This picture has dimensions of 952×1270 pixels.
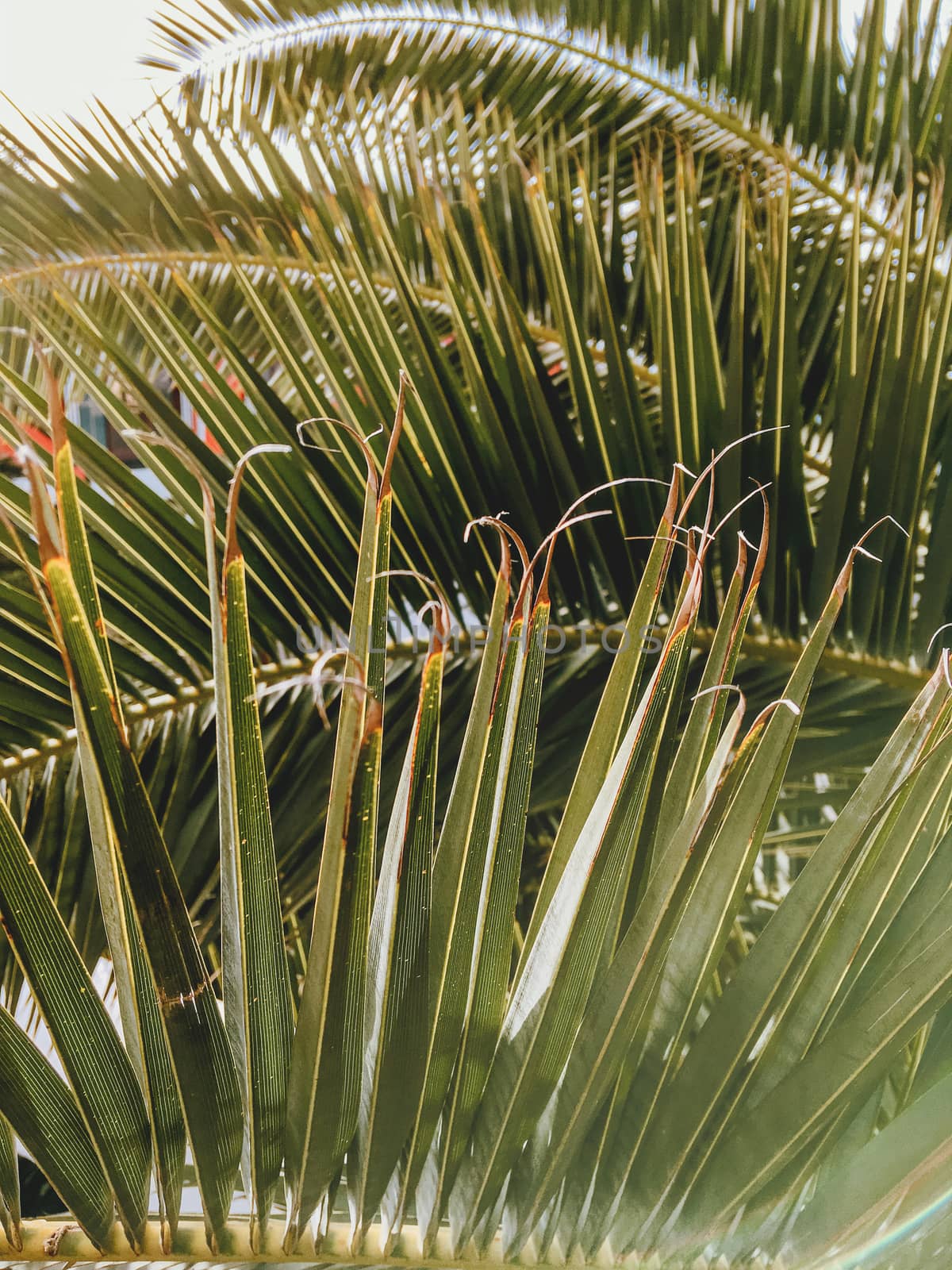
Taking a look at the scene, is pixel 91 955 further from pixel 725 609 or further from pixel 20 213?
pixel 20 213

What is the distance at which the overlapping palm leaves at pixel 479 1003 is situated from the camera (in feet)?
0.84

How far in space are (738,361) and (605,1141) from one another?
1.78 ft

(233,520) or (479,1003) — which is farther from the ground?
(233,520)

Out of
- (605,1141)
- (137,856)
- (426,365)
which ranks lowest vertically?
(605,1141)

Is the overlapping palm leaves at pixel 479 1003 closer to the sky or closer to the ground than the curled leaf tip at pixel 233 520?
closer to the ground

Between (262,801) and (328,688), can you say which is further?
(328,688)

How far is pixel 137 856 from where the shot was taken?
25cm

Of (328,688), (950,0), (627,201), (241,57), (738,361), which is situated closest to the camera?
(738,361)

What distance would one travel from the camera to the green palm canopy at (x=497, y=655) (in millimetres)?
267

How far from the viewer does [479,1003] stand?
0.30 m

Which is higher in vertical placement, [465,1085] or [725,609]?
[725,609]

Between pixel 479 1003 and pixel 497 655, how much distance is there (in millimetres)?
120

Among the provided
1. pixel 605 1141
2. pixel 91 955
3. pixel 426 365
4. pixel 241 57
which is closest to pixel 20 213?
A: pixel 241 57

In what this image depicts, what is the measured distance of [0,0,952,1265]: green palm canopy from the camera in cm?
27
